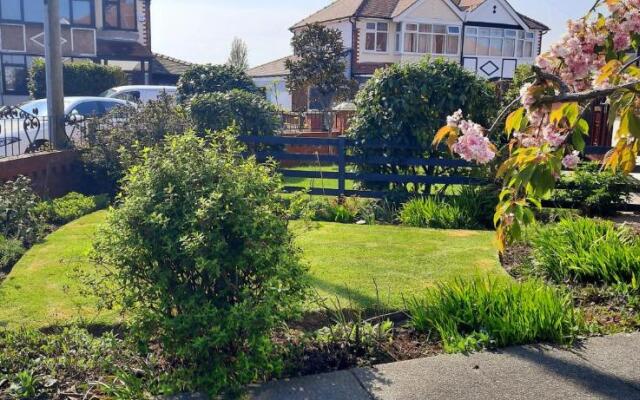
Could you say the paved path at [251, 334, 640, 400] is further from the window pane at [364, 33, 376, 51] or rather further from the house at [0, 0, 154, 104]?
the window pane at [364, 33, 376, 51]

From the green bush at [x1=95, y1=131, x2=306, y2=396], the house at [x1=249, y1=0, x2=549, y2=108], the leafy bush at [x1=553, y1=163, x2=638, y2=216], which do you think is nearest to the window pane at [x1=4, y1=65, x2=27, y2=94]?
the house at [x1=249, y1=0, x2=549, y2=108]

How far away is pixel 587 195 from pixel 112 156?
7.36 meters

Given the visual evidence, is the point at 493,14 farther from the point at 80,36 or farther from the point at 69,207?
the point at 69,207

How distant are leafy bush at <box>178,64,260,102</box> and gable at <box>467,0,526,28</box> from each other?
30.4 meters

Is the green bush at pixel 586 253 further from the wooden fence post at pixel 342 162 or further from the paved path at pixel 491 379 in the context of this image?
the wooden fence post at pixel 342 162

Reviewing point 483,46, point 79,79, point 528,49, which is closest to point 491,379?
point 79,79

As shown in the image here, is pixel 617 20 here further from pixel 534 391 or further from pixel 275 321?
pixel 275 321

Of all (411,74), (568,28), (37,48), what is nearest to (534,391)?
(568,28)

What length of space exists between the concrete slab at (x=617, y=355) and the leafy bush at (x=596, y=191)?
4994 mm

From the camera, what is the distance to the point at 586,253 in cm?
591

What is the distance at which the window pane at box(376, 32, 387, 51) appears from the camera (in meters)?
40.1

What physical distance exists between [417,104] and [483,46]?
3541cm

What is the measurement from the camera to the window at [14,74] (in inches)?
1297

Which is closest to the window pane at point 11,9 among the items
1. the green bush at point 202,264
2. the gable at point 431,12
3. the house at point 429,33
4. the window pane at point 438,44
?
the house at point 429,33
